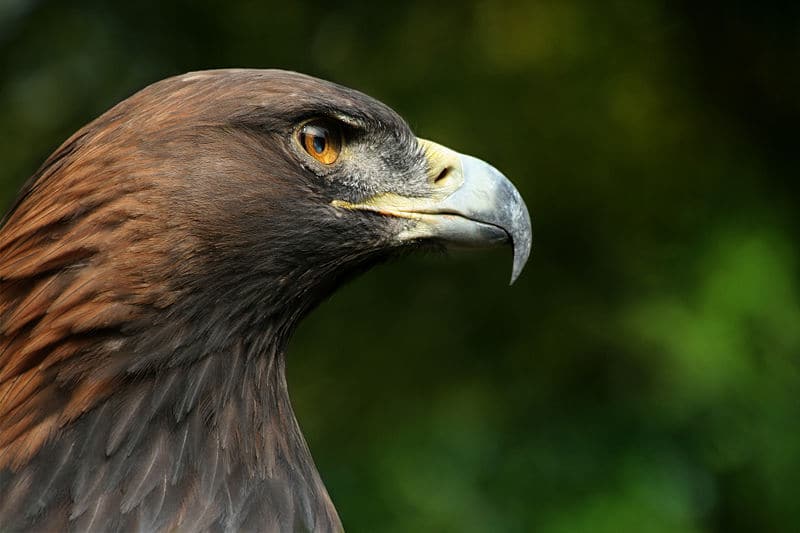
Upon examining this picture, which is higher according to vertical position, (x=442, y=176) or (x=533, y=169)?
(x=442, y=176)

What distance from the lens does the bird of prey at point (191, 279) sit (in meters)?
2.39

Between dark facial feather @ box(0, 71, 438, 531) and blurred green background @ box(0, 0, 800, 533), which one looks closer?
dark facial feather @ box(0, 71, 438, 531)

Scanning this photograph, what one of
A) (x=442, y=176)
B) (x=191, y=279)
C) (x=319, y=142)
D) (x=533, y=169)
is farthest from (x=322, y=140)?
(x=533, y=169)

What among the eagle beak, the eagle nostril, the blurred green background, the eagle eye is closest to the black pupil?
the eagle eye

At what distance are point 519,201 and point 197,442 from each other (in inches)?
37.9

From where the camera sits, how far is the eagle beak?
109 inches

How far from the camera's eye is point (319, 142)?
106 inches

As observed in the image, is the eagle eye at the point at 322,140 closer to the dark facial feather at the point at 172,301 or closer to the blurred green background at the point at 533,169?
the dark facial feather at the point at 172,301

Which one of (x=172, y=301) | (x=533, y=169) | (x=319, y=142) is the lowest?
(x=533, y=169)

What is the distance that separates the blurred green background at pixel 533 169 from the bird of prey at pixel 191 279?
1899mm

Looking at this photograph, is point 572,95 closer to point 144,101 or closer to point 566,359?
point 566,359

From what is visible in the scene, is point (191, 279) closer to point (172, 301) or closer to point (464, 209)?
point (172, 301)

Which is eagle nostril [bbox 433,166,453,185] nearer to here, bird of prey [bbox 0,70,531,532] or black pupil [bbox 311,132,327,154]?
bird of prey [bbox 0,70,531,532]

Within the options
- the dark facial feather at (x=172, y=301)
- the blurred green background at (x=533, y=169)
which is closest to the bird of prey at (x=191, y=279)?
the dark facial feather at (x=172, y=301)
